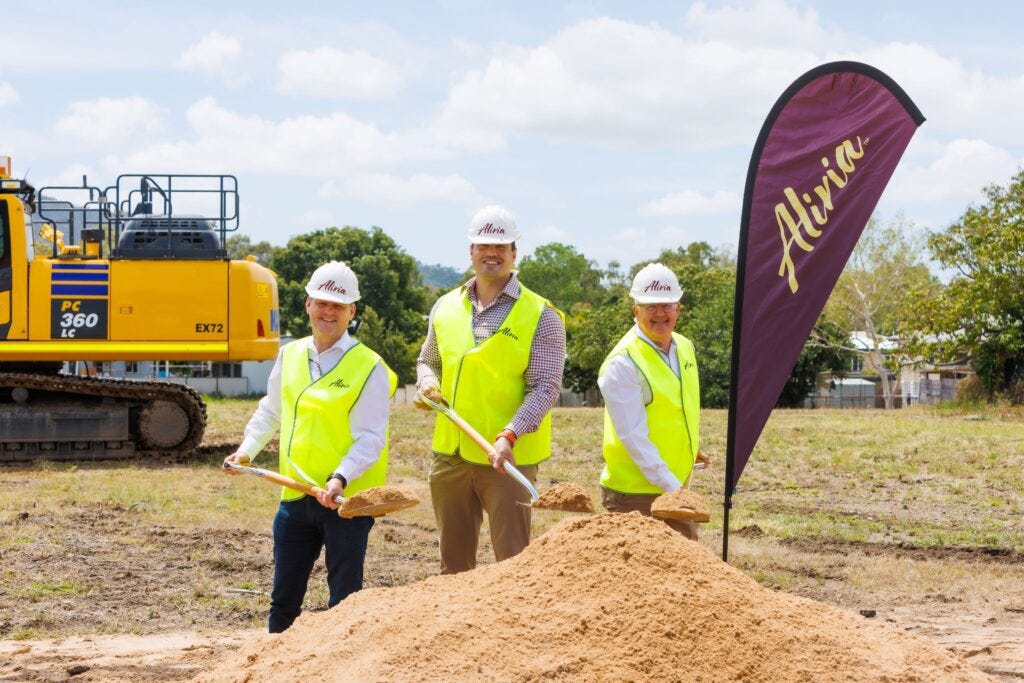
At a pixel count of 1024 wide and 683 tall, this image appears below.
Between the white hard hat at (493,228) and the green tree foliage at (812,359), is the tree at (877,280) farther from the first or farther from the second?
the white hard hat at (493,228)

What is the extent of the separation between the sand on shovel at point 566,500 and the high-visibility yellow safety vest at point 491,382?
33 centimetres

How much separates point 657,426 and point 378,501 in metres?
1.28

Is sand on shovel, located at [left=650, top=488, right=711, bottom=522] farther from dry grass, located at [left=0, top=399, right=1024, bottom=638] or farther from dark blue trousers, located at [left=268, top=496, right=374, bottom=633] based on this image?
dry grass, located at [left=0, top=399, right=1024, bottom=638]

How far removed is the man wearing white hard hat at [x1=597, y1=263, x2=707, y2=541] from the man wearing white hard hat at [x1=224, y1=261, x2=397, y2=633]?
3.29 ft

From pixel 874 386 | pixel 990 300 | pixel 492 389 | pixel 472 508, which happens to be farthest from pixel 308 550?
pixel 874 386

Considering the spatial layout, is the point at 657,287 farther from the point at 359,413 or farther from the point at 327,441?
the point at 327,441

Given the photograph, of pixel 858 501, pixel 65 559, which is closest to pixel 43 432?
pixel 65 559

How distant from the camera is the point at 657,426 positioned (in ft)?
16.9

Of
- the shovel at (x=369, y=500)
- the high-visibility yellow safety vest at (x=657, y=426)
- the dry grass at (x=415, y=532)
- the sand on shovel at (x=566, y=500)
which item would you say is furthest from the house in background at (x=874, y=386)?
the shovel at (x=369, y=500)

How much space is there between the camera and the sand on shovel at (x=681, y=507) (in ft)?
15.4

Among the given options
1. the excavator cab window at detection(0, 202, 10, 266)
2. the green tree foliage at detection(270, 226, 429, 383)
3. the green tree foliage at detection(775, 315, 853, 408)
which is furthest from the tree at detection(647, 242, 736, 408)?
the excavator cab window at detection(0, 202, 10, 266)

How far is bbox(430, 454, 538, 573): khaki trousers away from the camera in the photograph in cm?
513

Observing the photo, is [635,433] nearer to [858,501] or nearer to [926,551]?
[926,551]

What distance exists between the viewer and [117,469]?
1389 cm
